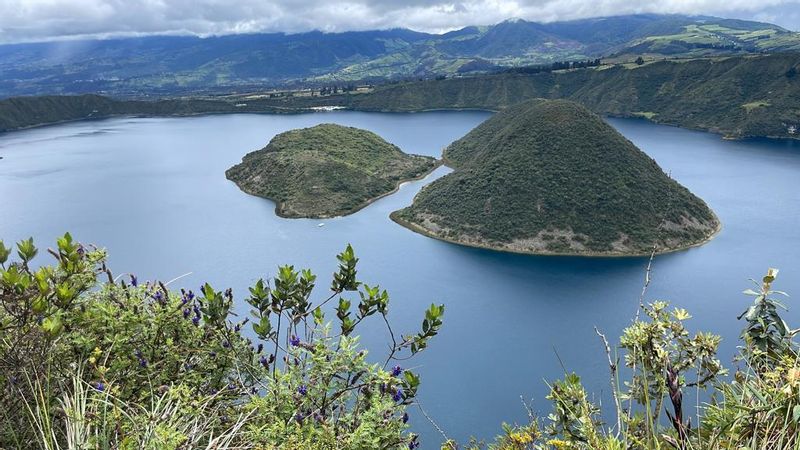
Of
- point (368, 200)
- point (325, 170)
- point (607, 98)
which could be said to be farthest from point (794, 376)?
point (607, 98)

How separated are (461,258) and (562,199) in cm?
1412

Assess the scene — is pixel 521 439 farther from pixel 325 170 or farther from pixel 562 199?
pixel 325 170

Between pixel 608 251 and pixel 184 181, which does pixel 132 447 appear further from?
pixel 184 181

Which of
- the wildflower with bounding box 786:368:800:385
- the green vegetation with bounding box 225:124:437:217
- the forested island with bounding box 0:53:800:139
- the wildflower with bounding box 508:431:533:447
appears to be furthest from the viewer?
the forested island with bounding box 0:53:800:139

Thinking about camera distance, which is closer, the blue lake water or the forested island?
the blue lake water

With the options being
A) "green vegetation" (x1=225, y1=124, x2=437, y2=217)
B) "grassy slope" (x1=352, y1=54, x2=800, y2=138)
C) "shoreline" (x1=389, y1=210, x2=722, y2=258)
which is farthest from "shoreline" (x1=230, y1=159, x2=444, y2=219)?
"grassy slope" (x1=352, y1=54, x2=800, y2=138)

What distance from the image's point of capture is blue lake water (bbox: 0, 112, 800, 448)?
33219 millimetres

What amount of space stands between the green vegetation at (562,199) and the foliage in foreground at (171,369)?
159ft

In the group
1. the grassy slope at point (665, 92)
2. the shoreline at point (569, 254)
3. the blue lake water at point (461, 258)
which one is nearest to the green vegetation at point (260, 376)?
the blue lake water at point (461, 258)

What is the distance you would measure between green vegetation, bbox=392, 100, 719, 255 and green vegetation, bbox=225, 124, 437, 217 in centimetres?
1056

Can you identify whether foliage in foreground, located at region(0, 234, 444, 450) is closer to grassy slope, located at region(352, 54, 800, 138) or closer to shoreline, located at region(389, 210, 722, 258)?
shoreline, located at region(389, 210, 722, 258)

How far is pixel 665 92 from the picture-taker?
131375mm

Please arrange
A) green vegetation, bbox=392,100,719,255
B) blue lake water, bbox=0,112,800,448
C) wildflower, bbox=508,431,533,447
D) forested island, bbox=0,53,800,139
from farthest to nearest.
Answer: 1. forested island, bbox=0,53,800,139
2. green vegetation, bbox=392,100,719,255
3. blue lake water, bbox=0,112,800,448
4. wildflower, bbox=508,431,533,447

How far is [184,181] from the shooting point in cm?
8538
